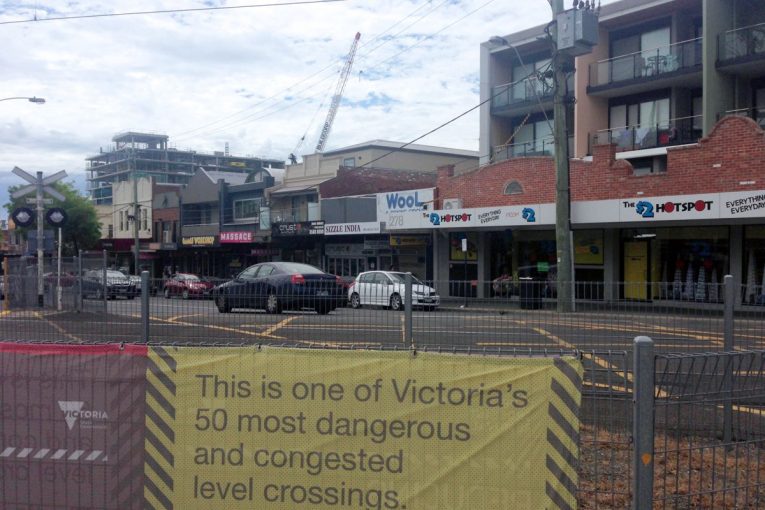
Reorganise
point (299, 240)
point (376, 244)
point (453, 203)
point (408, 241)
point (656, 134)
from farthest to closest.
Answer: point (299, 240) → point (376, 244) → point (408, 241) → point (453, 203) → point (656, 134)

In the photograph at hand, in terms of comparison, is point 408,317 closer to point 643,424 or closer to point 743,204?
point 643,424

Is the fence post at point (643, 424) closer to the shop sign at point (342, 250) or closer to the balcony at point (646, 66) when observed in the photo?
the balcony at point (646, 66)

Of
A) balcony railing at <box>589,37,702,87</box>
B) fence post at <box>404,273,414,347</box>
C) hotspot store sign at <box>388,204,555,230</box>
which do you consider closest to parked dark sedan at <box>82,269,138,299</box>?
fence post at <box>404,273,414,347</box>

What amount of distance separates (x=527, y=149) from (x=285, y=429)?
33.3 metres

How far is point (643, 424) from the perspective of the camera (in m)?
4.00

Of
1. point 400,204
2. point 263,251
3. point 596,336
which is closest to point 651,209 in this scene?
point 400,204

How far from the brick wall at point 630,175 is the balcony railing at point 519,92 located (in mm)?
5899

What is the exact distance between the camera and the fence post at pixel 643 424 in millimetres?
3979

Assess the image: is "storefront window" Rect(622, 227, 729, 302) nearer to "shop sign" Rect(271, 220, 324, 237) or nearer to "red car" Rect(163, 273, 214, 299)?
"shop sign" Rect(271, 220, 324, 237)

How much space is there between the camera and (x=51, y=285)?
1191 cm

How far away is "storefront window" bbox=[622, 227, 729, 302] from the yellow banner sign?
21.1m

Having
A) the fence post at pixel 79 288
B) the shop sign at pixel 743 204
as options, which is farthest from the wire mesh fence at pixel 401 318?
the shop sign at pixel 743 204

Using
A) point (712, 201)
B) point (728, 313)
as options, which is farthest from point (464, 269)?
point (728, 313)

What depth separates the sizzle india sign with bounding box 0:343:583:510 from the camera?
14.2 feet
